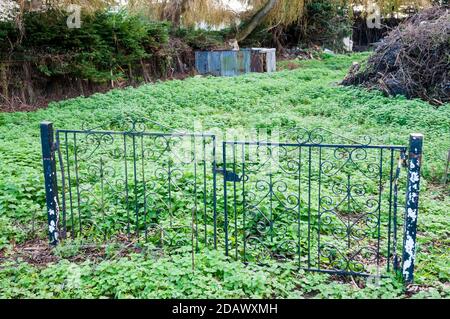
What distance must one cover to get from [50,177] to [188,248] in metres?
1.45

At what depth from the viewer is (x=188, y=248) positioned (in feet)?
14.4

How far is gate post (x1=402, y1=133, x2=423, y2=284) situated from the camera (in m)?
3.76

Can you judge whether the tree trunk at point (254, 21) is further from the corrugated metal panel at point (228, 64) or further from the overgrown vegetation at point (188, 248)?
the overgrown vegetation at point (188, 248)

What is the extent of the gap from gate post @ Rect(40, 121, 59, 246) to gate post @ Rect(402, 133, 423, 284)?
3126 mm

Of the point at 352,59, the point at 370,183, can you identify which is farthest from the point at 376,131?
the point at 352,59

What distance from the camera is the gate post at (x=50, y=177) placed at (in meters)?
4.44

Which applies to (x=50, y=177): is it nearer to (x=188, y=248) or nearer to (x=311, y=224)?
(x=188, y=248)

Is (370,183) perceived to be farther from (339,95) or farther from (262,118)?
(339,95)

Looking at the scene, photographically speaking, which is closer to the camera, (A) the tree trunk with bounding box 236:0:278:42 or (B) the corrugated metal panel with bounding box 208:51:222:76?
(B) the corrugated metal panel with bounding box 208:51:222:76

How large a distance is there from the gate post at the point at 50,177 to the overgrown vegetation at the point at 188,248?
0.23 metres

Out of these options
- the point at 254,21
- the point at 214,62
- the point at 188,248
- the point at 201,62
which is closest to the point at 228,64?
the point at 214,62

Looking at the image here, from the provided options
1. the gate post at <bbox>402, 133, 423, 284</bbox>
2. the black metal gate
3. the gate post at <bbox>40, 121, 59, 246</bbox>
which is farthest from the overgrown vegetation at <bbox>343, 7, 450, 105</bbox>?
the gate post at <bbox>40, 121, 59, 246</bbox>

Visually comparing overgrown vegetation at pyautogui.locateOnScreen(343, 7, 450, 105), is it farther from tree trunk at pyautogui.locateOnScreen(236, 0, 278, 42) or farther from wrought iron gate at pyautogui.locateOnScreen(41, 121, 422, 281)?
tree trunk at pyautogui.locateOnScreen(236, 0, 278, 42)

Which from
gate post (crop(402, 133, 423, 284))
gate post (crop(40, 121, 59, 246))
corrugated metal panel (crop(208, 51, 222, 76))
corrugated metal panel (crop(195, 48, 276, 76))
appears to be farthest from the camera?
corrugated metal panel (crop(208, 51, 222, 76))
